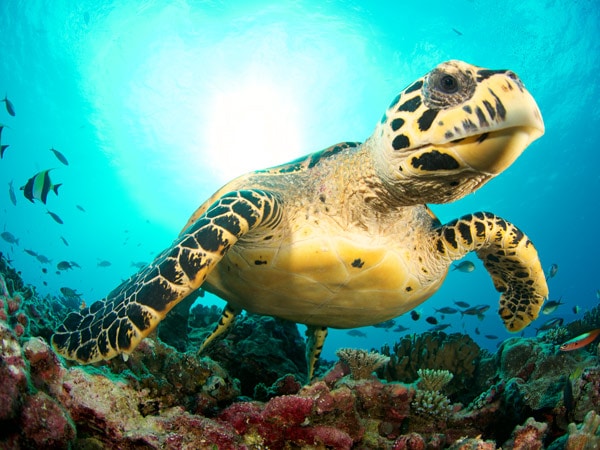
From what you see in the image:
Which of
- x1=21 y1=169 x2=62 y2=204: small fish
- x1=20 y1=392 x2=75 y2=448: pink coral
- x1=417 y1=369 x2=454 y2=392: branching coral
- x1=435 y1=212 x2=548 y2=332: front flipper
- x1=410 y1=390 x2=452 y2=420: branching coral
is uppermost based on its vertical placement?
x1=21 y1=169 x2=62 y2=204: small fish

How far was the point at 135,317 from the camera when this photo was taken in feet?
6.38

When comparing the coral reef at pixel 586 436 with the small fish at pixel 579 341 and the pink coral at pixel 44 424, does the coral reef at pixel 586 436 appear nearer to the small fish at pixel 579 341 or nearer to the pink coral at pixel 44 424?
the small fish at pixel 579 341

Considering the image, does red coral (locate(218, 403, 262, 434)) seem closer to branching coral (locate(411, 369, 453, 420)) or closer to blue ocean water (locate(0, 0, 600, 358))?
branching coral (locate(411, 369, 453, 420))

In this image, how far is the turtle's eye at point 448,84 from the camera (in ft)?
6.36

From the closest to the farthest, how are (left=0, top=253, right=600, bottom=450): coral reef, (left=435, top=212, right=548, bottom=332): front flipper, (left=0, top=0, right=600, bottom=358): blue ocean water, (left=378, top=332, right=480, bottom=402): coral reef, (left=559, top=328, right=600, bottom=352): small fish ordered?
(left=0, top=253, right=600, bottom=450): coral reef → (left=435, top=212, right=548, bottom=332): front flipper → (left=559, top=328, right=600, bottom=352): small fish → (left=378, top=332, right=480, bottom=402): coral reef → (left=0, top=0, right=600, bottom=358): blue ocean water

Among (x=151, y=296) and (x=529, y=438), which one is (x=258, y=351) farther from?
(x=529, y=438)

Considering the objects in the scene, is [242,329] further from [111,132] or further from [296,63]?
[111,132]

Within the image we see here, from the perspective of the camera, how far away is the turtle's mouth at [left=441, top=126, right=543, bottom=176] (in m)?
1.79

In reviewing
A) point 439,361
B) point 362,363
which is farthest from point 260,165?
point 362,363

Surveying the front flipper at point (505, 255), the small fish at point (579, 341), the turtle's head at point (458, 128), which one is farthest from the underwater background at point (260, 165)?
the turtle's head at point (458, 128)

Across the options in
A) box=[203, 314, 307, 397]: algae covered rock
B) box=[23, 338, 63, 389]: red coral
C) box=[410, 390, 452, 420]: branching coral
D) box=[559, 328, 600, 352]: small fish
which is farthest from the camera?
box=[203, 314, 307, 397]: algae covered rock

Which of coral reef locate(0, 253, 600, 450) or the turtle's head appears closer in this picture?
coral reef locate(0, 253, 600, 450)

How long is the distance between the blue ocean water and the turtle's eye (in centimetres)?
1491

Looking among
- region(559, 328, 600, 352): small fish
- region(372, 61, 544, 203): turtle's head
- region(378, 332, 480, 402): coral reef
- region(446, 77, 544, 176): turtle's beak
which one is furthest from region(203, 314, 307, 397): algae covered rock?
region(446, 77, 544, 176): turtle's beak
